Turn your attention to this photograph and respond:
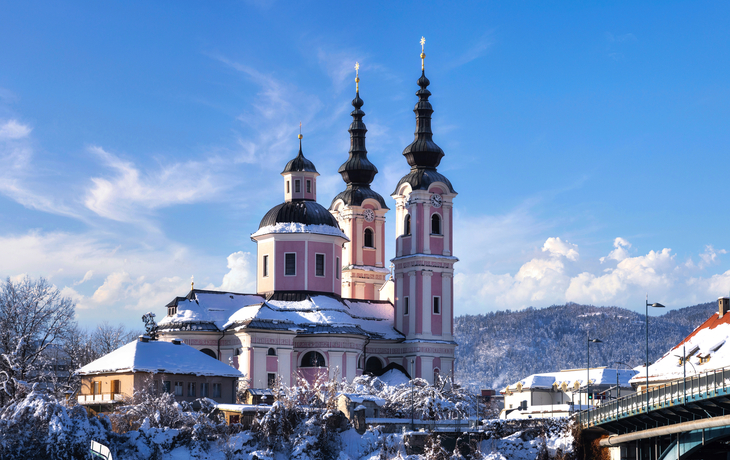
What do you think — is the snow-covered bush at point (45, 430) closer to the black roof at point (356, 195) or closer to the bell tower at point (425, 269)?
the bell tower at point (425, 269)

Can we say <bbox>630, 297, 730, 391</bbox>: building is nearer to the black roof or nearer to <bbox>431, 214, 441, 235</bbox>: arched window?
<bbox>431, 214, 441, 235</bbox>: arched window

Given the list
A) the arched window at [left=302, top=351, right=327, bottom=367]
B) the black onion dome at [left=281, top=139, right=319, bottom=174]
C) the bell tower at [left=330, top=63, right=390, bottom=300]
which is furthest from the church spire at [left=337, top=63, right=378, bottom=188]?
the arched window at [left=302, top=351, right=327, bottom=367]

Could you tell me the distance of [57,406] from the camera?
160 feet

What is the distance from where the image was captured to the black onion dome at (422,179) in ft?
263

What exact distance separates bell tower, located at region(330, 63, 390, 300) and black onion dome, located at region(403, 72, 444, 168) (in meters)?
7.14

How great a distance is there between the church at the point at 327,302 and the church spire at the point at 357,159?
7.48 m

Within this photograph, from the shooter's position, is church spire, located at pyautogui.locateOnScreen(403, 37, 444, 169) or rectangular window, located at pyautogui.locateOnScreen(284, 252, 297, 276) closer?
rectangular window, located at pyautogui.locateOnScreen(284, 252, 297, 276)

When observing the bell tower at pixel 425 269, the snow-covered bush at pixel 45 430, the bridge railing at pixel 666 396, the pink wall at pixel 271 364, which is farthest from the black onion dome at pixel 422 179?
the snow-covered bush at pixel 45 430

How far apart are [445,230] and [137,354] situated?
1153 inches

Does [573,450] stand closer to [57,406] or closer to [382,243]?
[57,406]

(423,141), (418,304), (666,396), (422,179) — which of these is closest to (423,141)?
(423,141)

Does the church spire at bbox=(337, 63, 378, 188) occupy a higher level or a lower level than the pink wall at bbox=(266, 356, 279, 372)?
higher

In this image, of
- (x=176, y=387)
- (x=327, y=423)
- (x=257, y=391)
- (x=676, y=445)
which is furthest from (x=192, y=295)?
(x=676, y=445)

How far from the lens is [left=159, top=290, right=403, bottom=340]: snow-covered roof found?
72.4 m
